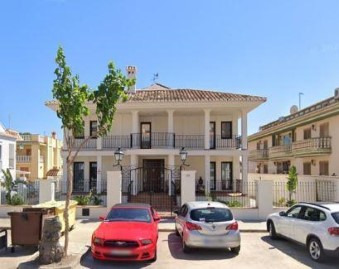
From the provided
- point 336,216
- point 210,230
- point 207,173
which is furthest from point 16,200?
point 336,216

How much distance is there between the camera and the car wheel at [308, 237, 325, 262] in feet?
32.7

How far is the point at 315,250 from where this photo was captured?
10.3 meters

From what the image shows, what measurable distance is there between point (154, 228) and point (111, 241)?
1544 mm

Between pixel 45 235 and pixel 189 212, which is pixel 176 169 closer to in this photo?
pixel 189 212

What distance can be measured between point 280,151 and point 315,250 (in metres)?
23.3

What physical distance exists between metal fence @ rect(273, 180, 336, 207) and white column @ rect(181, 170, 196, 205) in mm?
4591

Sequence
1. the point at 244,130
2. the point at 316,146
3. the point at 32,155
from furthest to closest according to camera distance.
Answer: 1. the point at 32,155
2. the point at 316,146
3. the point at 244,130

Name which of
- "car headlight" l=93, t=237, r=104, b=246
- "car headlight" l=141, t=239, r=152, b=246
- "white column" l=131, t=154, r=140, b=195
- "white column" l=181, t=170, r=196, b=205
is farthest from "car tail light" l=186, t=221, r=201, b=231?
"white column" l=131, t=154, r=140, b=195

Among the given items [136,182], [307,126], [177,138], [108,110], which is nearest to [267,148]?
[307,126]

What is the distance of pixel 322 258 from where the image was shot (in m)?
9.95

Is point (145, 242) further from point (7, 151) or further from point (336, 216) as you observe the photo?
point (7, 151)

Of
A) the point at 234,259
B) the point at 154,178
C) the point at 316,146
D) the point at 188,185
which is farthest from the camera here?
the point at 154,178

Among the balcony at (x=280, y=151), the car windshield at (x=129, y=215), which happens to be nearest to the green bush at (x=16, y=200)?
the car windshield at (x=129, y=215)

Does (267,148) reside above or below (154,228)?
above
